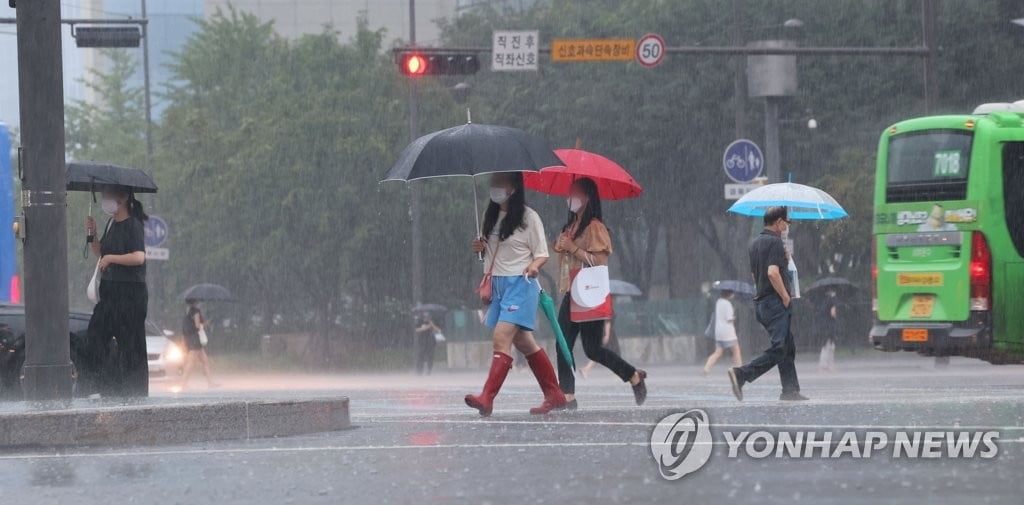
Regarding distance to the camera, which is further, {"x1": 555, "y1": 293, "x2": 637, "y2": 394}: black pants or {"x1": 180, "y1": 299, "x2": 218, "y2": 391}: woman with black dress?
{"x1": 180, "y1": 299, "x2": 218, "y2": 391}: woman with black dress

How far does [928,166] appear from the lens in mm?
19359

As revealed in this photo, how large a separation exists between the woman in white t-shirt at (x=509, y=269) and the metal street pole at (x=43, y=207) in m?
2.66

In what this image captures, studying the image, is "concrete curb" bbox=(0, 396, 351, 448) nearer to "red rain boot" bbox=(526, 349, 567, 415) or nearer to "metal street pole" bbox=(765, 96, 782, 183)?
"red rain boot" bbox=(526, 349, 567, 415)

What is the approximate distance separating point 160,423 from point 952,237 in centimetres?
1056

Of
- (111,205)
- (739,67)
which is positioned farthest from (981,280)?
(739,67)

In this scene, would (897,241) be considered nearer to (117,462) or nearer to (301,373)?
(117,462)

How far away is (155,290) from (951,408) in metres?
33.1

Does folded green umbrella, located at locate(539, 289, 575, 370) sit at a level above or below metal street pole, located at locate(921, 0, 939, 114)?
below

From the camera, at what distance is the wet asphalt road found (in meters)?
7.29

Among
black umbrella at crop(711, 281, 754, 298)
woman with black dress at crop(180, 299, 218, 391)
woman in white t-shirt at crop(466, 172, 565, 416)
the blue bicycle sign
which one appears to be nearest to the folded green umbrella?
woman in white t-shirt at crop(466, 172, 565, 416)

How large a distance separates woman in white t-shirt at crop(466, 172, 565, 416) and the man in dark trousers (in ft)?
8.24

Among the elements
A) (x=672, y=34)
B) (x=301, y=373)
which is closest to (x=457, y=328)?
(x=301, y=373)

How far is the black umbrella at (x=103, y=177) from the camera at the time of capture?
506 inches

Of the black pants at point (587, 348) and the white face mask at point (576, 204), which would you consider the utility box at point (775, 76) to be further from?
the black pants at point (587, 348)
